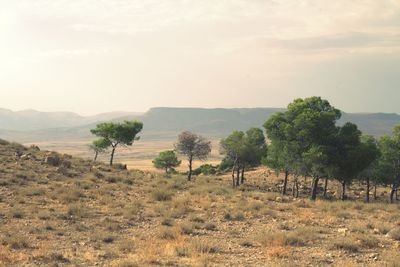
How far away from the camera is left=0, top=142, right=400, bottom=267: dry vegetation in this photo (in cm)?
1357

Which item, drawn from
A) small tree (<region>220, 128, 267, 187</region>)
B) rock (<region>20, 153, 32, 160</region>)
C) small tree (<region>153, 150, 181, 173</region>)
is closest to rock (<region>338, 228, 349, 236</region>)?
rock (<region>20, 153, 32, 160</region>)

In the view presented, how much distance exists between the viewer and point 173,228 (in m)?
17.9

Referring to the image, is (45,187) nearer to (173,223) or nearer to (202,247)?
(173,223)

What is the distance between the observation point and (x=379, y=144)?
45031 mm

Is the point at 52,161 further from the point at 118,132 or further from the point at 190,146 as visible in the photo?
the point at 190,146

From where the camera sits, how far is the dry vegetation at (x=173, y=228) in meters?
13.6

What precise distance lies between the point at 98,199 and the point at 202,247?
13092 mm

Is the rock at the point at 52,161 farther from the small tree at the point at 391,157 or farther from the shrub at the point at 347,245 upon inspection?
the small tree at the point at 391,157

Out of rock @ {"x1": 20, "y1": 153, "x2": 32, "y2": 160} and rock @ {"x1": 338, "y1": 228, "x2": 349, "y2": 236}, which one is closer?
rock @ {"x1": 338, "y1": 228, "x2": 349, "y2": 236}

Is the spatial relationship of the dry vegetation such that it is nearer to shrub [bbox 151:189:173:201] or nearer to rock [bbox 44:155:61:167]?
shrub [bbox 151:189:173:201]

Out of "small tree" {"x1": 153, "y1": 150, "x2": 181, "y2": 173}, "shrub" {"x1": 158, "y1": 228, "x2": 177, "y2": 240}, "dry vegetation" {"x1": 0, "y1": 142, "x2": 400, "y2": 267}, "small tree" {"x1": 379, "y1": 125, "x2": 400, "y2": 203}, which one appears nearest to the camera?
"dry vegetation" {"x1": 0, "y1": 142, "x2": 400, "y2": 267}

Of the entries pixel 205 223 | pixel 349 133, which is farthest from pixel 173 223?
pixel 349 133

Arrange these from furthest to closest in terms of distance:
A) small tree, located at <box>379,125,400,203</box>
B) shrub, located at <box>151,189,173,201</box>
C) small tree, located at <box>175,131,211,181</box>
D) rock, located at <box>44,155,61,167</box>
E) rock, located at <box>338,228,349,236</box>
A: small tree, located at <box>175,131,211,181</box> < small tree, located at <box>379,125,400,203</box> < rock, located at <box>44,155,61,167</box> < shrub, located at <box>151,189,173,201</box> < rock, located at <box>338,228,349,236</box>

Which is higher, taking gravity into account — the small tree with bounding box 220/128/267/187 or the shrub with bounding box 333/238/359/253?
the small tree with bounding box 220/128/267/187
